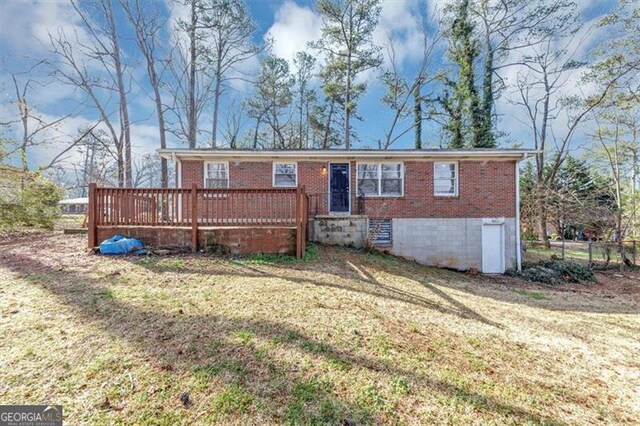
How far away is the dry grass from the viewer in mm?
2301

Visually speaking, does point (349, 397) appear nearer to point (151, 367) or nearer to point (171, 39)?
point (151, 367)

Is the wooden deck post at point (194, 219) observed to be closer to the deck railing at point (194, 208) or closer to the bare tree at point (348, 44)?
the deck railing at point (194, 208)

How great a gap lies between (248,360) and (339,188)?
28.5ft

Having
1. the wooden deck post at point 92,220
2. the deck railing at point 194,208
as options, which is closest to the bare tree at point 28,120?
the wooden deck post at point 92,220

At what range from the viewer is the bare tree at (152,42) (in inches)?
658

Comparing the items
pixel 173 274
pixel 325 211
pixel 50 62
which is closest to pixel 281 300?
pixel 173 274

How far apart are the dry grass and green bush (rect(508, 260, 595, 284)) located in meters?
4.02

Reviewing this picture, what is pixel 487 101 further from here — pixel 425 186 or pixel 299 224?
pixel 299 224

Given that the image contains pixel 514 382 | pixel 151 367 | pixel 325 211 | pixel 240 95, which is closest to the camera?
pixel 151 367

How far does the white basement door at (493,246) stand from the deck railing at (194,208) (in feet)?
23.7

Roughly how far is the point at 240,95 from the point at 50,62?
10447 millimetres

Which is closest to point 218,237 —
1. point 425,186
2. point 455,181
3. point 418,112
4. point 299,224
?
point 299,224

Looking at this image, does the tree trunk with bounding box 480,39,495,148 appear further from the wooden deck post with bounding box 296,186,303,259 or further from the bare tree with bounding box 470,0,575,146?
the wooden deck post with bounding box 296,186,303,259

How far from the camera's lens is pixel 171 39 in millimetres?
17438
